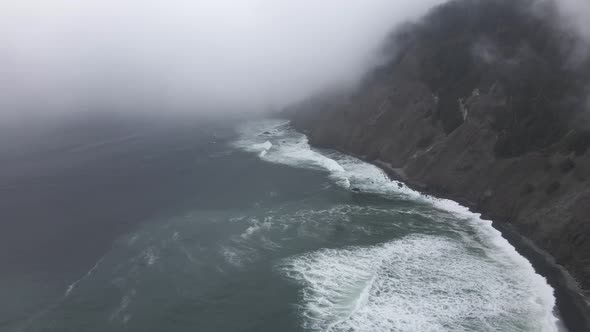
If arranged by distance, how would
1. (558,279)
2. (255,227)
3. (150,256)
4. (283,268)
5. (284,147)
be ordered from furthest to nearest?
1. (284,147)
2. (255,227)
3. (150,256)
4. (283,268)
5. (558,279)

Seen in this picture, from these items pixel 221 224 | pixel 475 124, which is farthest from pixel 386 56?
pixel 221 224

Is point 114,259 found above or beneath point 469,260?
beneath

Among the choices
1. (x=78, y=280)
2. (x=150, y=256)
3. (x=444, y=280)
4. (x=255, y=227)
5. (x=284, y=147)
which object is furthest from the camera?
(x=284, y=147)

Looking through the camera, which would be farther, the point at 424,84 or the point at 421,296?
the point at 424,84

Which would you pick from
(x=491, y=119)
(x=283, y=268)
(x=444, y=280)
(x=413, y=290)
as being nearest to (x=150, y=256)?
(x=283, y=268)

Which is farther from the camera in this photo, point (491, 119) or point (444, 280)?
point (491, 119)

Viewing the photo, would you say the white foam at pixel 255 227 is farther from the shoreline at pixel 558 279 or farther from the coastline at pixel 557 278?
the shoreline at pixel 558 279

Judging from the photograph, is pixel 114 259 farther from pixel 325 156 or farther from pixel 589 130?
pixel 589 130

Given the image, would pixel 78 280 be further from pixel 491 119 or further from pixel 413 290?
pixel 491 119
